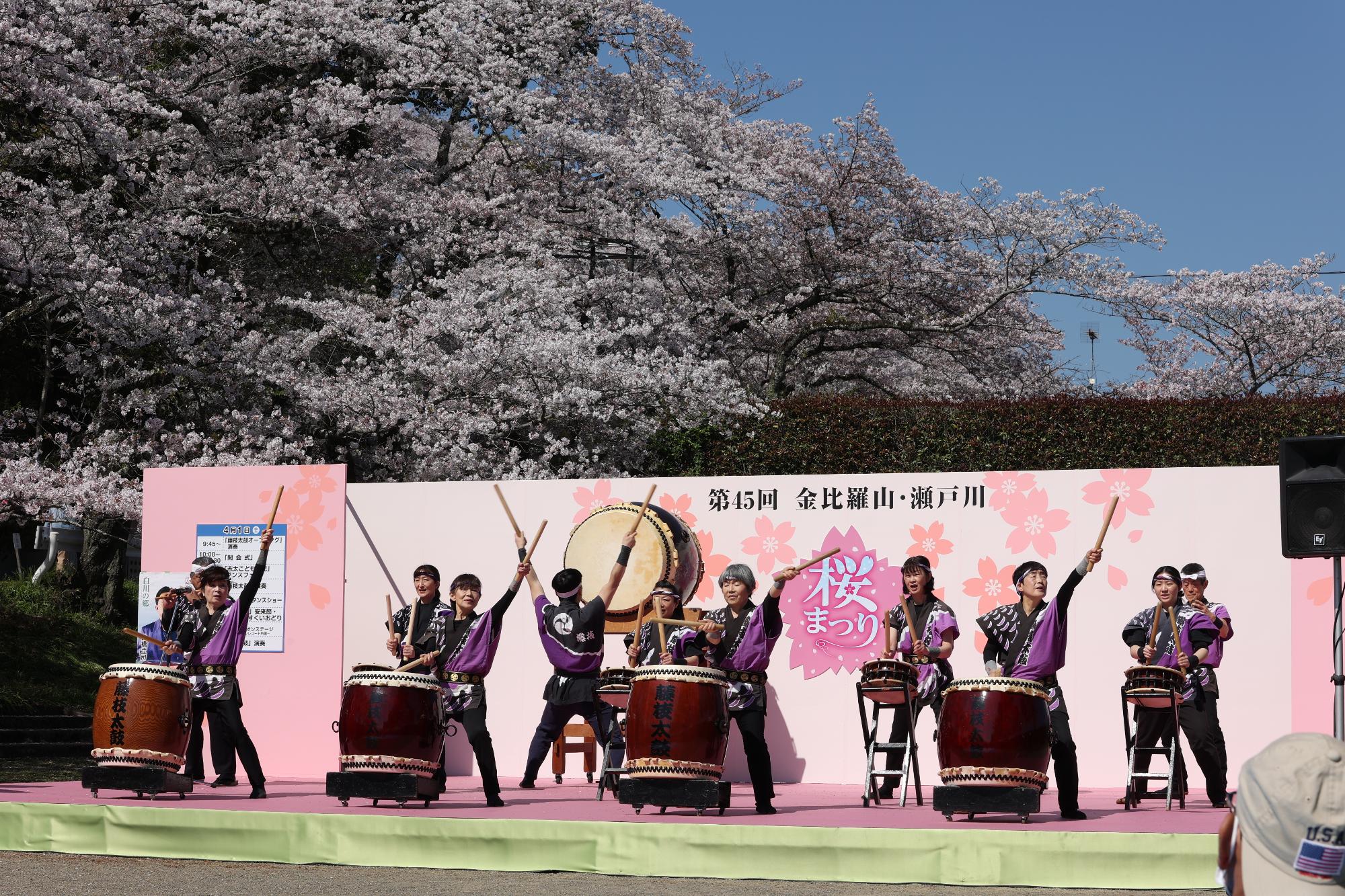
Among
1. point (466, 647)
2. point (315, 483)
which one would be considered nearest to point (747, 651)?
point (466, 647)

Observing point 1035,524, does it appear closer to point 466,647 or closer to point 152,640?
point 466,647

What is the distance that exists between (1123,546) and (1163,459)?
7.83 feet

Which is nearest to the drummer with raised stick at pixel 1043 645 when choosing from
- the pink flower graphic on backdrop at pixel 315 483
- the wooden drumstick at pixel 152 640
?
the wooden drumstick at pixel 152 640

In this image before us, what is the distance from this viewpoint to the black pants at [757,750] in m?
7.50

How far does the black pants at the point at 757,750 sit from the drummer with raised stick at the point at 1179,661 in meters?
2.10

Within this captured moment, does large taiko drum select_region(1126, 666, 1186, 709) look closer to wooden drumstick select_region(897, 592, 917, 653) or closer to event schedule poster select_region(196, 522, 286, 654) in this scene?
wooden drumstick select_region(897, 592, 917, 653)

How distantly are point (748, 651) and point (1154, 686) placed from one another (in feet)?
6.82

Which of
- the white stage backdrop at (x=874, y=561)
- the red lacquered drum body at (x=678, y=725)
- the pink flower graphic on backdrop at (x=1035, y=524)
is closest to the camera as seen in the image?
the red lacquered drum body at (x=678, y=725)

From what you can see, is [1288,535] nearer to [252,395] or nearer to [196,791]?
[196,791]

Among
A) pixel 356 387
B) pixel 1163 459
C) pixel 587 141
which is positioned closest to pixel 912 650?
pixel 1163 459

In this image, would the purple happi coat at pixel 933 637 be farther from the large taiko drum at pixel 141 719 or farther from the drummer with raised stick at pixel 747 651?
the large taiko drum at pixel 141 719

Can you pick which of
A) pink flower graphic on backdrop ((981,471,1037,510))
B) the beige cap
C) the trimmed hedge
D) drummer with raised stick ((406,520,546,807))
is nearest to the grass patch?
drummer with raised stick ((406,520,546,807))

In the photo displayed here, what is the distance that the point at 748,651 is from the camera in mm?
7770

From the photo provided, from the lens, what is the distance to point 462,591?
27.5 feet
